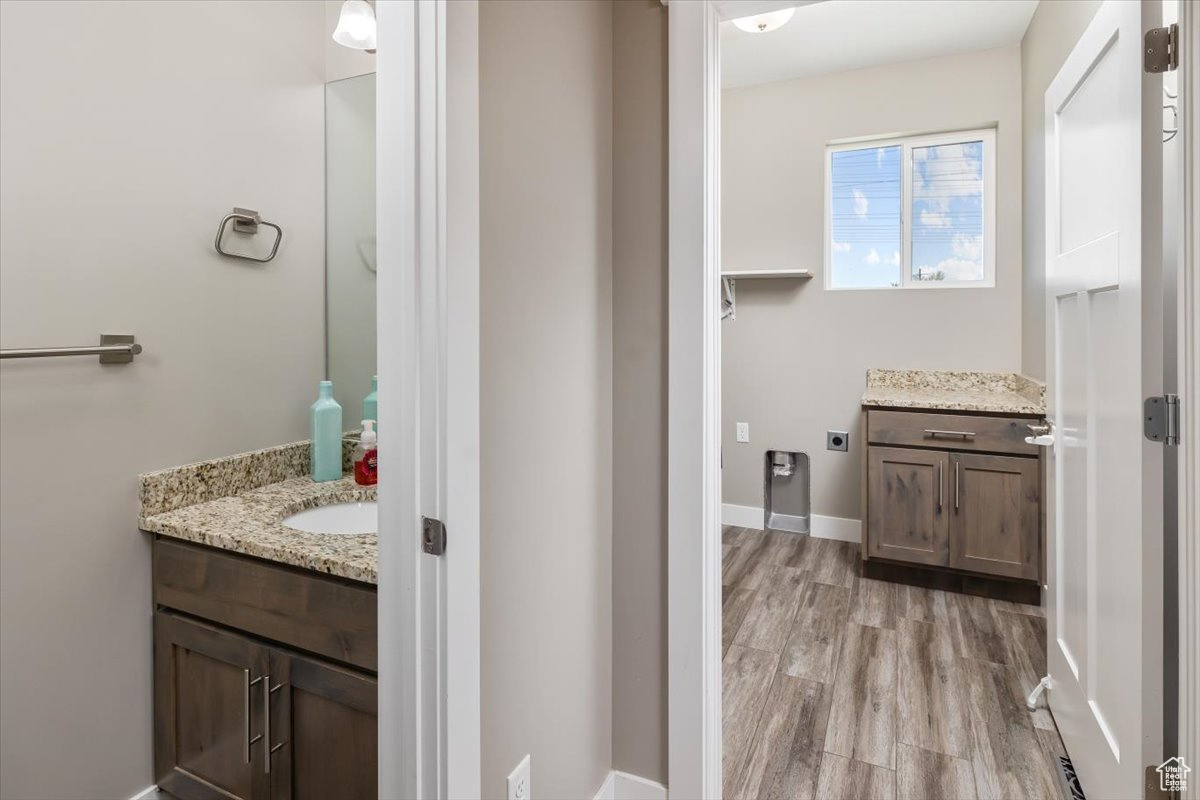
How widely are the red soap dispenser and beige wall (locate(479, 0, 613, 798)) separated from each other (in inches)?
24.6

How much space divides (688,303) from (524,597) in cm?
71

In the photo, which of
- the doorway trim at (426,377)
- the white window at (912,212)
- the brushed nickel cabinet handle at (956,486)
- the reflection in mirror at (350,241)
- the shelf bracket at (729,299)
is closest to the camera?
the doorway trim at (426,377)

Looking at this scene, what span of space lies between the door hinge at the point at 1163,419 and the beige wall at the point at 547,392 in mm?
1051

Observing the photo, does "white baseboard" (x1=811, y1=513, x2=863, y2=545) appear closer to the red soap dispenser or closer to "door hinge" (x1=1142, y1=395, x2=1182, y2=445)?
"door hinge" (x1=1142, y1=395, x2=1182, y2=445)

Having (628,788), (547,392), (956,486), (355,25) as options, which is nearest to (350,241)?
(355,25)

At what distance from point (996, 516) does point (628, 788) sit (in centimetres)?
211

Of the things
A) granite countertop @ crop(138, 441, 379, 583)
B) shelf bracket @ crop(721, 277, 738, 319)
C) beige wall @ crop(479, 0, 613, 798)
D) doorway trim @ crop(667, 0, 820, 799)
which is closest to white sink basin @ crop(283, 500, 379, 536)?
granite countertop @ crop(138, 441, 379, 583)

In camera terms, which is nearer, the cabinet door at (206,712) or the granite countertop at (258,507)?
the granite countertop at (258,507)

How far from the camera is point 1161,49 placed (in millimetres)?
1151

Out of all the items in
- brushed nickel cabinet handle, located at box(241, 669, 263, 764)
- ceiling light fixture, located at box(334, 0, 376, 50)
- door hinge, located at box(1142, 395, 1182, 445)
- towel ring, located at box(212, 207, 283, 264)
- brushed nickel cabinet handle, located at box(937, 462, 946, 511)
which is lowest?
brushed nickel cabinet handle, located at box(241, 669, 263, 764)

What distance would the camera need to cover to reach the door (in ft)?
3.88

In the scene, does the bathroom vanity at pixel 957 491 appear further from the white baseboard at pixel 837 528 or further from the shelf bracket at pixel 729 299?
the shelf bracket at pixel 729 299

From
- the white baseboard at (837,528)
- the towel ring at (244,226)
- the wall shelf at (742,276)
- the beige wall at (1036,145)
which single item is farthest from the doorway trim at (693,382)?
the white baseboard at (837,528)

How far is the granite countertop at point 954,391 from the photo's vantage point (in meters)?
2.74
